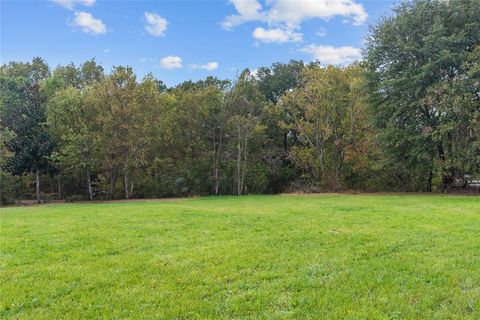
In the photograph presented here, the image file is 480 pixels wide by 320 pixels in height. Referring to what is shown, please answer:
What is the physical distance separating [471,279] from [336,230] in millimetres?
3598

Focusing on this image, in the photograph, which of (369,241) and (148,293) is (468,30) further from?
(148,293)

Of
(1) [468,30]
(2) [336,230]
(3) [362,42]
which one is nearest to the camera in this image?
(2) [336,230]

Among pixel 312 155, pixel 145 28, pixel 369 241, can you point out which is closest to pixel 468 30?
pixel 312 155

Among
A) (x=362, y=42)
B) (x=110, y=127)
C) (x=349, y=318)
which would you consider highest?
(x=362, y=42)

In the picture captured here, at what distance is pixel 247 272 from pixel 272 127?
25.2 m

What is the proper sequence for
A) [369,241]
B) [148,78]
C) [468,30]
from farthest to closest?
[148,78] → [468,30] → [369,241]

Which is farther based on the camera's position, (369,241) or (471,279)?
(369,241)

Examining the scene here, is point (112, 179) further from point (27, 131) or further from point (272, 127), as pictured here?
point (272, 127)

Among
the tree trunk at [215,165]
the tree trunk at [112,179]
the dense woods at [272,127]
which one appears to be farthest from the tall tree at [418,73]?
the tree trunk at [112,179]

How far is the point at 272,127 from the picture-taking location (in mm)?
29984

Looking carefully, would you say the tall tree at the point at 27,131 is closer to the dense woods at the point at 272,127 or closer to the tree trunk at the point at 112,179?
the dense woods at the point at 272,127

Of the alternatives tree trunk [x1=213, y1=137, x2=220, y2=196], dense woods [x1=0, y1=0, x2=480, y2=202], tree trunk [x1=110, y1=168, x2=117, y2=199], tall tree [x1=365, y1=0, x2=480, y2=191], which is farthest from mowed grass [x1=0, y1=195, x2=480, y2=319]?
tree trunk [x1=213, y1=137, x2=220, y2=196]

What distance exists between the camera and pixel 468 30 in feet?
63.0

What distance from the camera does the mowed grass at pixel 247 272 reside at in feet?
13.0
